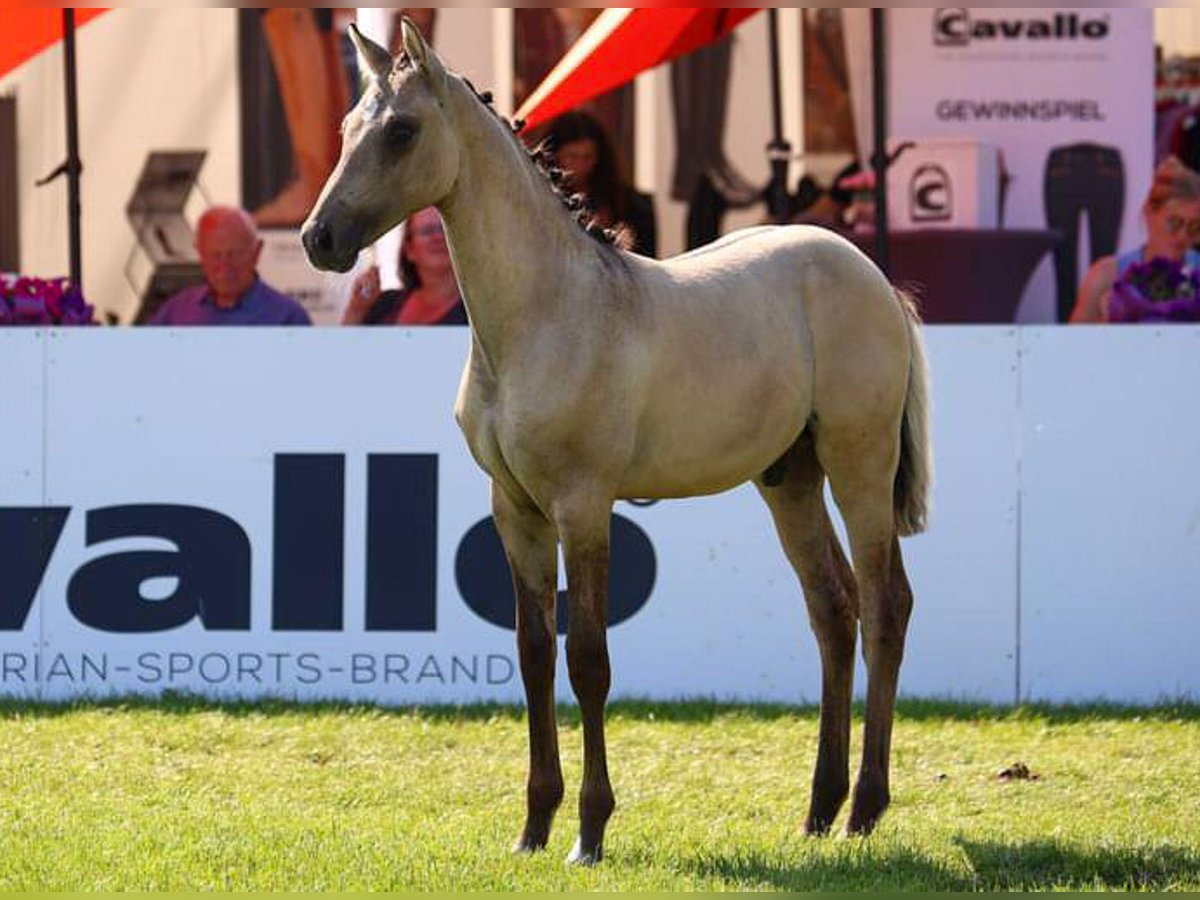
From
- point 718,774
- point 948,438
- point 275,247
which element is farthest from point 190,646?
point 275,247

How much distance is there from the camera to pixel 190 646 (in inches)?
365

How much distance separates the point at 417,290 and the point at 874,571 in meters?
5.48

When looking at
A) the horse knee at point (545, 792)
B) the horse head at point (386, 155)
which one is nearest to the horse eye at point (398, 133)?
the horse head at point (386, 155)

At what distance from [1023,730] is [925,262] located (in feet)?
14.3

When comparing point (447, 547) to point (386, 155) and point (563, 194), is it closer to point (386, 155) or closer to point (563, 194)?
point (563, 194)

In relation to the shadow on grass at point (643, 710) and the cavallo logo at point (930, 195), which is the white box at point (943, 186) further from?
the shadow on grass at point (643, 710)

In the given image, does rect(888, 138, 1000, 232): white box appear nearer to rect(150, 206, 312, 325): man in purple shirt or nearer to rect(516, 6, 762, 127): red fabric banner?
rect(516, 6, 762, 127): red fabric banner

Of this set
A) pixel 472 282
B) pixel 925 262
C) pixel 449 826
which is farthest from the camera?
pixel 925 262

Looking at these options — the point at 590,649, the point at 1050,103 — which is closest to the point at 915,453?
the point at 590,649

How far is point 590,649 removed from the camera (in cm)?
634

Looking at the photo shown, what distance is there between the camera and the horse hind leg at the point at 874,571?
272 inches

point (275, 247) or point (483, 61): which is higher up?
point (483, 61)

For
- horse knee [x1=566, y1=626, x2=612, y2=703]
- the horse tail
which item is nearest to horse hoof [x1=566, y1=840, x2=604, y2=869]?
horse knee [x1=566, y1=626, x2=612, y2=703]

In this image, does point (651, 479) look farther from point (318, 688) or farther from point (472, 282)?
point (318, 688)
